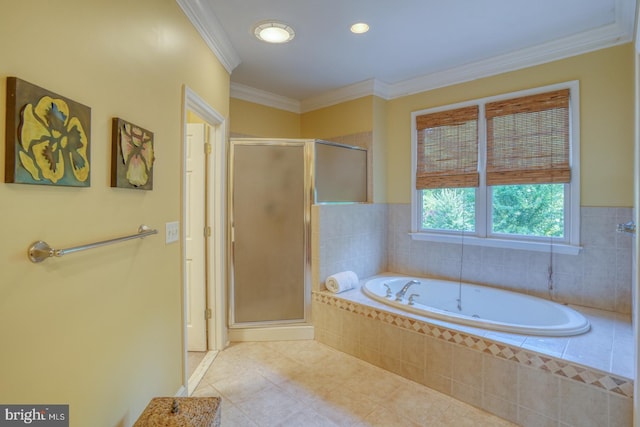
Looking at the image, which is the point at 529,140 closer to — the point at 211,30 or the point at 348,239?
the point at 348,239

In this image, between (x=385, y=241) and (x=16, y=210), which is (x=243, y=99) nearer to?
(x=385, y=241)

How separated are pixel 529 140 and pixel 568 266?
3.58 feet

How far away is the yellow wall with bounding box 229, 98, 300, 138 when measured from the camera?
3475 mm

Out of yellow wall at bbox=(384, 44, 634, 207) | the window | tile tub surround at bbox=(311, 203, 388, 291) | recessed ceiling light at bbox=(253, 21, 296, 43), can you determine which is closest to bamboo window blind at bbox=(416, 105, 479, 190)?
the window

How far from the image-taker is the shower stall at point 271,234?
2.84 meters

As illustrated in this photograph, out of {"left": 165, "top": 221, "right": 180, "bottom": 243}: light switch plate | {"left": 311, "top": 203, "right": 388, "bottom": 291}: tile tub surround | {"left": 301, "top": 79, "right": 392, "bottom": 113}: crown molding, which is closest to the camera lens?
{"left": 165, "top": 221, "right": 180, "bottom": 243}: light switch plate

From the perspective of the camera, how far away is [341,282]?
2.90 m

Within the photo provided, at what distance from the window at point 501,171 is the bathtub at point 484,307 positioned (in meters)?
0.46

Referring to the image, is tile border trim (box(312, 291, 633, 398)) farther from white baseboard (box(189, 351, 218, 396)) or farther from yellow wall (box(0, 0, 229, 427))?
yellow wall (box(0, 0, 229, 427))

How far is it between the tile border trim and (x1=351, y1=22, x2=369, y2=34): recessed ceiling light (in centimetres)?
217

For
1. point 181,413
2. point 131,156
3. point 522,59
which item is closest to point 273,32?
point 131,156

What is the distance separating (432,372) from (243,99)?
10.5 feet

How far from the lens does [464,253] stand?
3090 millimetres

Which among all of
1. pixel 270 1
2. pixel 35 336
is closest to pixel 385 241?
pixel 270 1
